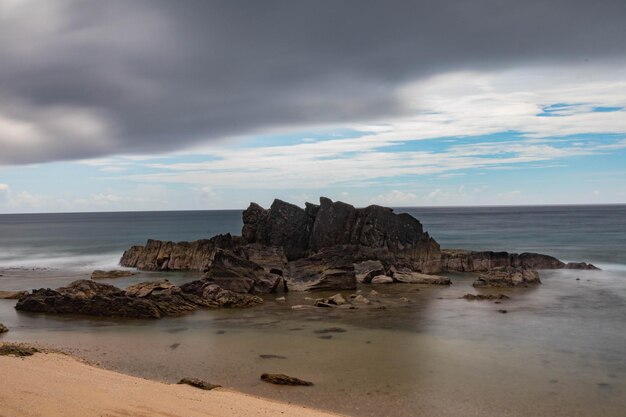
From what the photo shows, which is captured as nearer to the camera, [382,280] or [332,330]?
[332,330]

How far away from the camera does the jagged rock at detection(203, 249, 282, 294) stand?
36.1 m

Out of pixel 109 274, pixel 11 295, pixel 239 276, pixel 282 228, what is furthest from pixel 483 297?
pixel 109 274

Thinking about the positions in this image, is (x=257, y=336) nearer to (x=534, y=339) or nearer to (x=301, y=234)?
(x=534, y=339)

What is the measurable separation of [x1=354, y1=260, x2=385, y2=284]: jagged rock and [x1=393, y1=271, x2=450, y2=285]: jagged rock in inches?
55.4

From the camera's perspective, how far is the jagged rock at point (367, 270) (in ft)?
140

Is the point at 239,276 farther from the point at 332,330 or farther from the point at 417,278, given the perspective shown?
the point at 417,278

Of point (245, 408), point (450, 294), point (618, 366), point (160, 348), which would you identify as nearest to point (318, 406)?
point (245, 408)

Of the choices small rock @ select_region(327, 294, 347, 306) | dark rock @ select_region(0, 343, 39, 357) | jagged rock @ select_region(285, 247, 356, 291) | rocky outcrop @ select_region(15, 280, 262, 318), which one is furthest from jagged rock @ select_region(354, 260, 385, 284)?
dark rock @ select_region(0, 343, 39, 357)

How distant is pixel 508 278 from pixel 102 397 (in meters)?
34.3

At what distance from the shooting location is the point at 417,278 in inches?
1666

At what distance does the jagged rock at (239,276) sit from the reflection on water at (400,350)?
4.50 m

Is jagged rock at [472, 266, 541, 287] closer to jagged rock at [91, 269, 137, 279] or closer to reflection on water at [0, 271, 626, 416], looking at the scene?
reflection on water at [0, 271, 626, 416]

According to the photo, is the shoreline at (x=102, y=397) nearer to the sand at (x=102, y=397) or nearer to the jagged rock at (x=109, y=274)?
the sand at (x=102, y=397)

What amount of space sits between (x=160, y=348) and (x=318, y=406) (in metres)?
9.43
